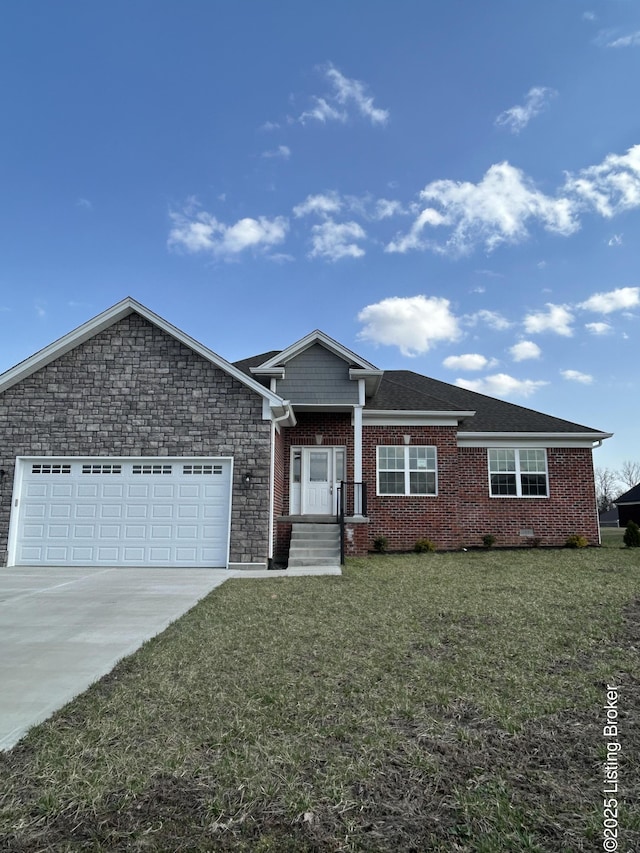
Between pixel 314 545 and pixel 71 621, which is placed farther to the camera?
pixel 314 545

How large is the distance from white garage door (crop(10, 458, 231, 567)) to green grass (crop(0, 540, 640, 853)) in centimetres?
581

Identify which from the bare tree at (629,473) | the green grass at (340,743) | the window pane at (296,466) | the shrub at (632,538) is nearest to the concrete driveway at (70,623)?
the green grass at (340,743)

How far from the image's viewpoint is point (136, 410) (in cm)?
1219

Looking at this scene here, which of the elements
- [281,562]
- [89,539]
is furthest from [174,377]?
[281,562]

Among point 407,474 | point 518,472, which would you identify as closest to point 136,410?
point 407,474

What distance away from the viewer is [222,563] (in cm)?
1166

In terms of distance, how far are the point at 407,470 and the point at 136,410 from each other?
7.69 metres

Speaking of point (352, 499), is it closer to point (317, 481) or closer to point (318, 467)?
point (317, 481)

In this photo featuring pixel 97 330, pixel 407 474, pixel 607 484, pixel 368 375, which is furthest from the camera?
pixel 607 484

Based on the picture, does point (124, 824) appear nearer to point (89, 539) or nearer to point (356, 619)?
point (356, 619)

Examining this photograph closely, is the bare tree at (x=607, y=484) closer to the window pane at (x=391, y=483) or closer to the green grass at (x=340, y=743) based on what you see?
the window pane at (x=391, y=483)

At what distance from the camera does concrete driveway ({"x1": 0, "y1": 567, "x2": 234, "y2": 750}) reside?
400cm

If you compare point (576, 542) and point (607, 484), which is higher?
point (607, 484)

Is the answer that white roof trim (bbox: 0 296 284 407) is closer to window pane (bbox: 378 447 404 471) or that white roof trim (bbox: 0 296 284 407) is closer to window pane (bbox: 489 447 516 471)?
window pane (bbox: 378 447 404 471)
